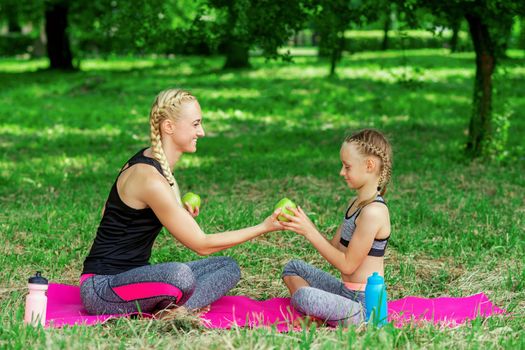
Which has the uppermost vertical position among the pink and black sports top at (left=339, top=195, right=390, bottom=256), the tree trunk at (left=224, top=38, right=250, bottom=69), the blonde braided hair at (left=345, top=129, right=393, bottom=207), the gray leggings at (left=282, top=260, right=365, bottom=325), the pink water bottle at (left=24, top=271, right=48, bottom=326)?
the blonde braided hair at (left=345, top=129, right=393, bottom=207)

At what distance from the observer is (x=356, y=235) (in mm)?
5090

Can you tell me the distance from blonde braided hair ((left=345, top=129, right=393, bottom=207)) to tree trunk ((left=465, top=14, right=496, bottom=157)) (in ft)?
19.7

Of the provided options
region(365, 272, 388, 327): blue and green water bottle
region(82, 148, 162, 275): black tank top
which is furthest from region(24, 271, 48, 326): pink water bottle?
region(365, 272, 388, 327): blue and green water bottle

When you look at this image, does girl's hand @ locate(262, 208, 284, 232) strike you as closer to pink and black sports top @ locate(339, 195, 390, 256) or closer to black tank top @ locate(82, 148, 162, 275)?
pink and black sports top @ locate(339, 195, 390, 256)

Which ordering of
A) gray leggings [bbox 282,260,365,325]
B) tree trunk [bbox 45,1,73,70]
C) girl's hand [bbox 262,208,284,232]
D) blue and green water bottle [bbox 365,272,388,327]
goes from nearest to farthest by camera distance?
blue and green water bottle [bbox 365,272,388,327] → gray leggings [bbox 282,260,365,325] → girl's hand [bbox 262,208,284,232] → tree trunk [bbox 45,1,73,70]

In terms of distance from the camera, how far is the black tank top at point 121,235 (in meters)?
5.20

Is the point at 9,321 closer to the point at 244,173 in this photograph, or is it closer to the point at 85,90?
the point at 244,173

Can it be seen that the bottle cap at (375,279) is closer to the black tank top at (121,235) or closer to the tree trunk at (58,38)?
the black tank top at (121,235)

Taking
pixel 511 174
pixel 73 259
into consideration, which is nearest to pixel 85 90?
pixel 511 174

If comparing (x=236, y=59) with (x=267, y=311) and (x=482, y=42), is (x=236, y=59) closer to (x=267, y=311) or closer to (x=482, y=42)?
(x=482, y=42)

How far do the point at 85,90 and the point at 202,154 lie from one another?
10.0m

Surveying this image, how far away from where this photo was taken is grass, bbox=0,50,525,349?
470cm

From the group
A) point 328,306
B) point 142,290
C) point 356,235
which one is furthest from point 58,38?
point 328,306

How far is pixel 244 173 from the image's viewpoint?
34.5ft
